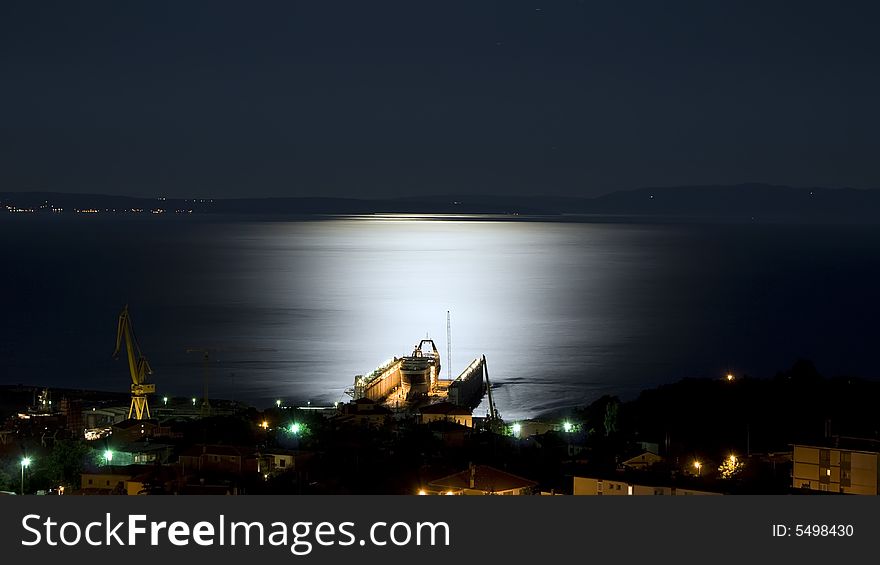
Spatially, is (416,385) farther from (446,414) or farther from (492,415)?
(446,414)

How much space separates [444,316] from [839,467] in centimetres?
1641

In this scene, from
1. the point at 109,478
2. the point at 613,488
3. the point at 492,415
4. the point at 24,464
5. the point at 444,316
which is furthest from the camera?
the point at 444,316

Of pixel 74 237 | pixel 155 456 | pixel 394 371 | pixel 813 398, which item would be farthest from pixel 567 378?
pixel 74 237

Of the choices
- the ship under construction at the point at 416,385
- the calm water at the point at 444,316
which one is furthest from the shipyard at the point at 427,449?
the calm water at the point at 444,316

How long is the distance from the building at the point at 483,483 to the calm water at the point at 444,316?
5.97 m

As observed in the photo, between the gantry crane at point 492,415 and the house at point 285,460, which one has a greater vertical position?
the gantry crane at point 492,415

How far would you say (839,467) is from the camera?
565 centimetres

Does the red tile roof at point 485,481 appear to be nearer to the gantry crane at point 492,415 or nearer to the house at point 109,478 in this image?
the house at point 109,478

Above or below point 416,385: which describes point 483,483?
below

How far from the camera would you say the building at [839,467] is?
554cm

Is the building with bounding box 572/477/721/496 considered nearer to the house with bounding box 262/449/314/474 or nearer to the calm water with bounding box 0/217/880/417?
the house with bounding box 262/449/314/474

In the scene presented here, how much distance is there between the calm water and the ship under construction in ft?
1.30

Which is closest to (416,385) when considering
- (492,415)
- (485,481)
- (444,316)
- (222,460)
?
(492,415)
